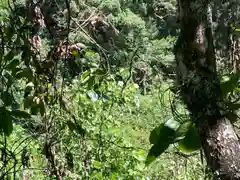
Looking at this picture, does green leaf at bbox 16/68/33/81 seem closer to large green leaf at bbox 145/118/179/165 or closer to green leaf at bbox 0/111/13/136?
green leaf at bbox 0/111/13/136

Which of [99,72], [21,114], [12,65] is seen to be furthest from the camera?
[99,72]

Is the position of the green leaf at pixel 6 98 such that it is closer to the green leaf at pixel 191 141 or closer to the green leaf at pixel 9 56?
the green leaf at pixel 9 56

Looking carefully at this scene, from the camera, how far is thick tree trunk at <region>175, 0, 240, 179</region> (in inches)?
37.5

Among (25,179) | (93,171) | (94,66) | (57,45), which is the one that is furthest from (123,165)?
(57,45)

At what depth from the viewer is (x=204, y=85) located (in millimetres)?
985

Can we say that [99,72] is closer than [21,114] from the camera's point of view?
No

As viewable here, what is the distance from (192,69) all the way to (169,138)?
0.92 ft

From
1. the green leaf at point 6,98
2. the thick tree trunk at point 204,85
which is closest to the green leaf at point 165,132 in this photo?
the thick tree trunk at point 204,85

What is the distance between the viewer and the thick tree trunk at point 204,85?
3.13 ft

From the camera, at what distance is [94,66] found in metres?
1.33

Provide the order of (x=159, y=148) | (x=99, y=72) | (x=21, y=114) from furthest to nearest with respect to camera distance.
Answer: (x=99, y=72) → (x=21, y=114) → (x=159, y=148)

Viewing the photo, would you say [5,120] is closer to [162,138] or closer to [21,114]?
[21,114]

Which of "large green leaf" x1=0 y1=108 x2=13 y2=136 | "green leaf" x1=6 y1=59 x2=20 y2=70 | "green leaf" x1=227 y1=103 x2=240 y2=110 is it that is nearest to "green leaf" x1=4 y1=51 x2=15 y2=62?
"green leaf" x1=6 y1=59 x2=20 y2=70

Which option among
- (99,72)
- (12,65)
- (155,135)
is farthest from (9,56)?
(155,135)
